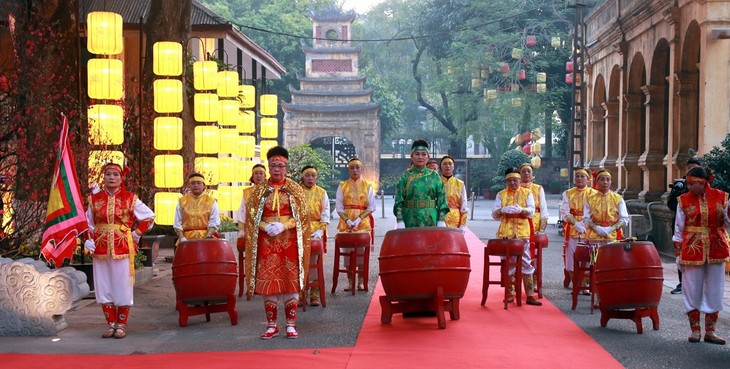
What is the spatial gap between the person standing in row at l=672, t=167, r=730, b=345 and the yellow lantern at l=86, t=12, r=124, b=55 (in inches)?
343

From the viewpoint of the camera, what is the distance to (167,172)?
16.2 metres

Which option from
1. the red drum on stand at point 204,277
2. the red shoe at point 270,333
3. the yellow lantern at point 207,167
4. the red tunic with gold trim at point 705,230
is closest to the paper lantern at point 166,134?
the yellow lantern at point 207,167

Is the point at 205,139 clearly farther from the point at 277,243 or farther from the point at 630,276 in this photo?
the point at 630,276

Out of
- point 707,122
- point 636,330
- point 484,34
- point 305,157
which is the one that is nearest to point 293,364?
point 636,330

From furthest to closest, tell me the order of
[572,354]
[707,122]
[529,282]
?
[707,122] → [529,282] → [572,354]

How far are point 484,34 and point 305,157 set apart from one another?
16655mm

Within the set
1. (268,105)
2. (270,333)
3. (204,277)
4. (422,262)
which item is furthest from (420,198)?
(268,105)

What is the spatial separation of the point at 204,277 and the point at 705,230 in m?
4.53

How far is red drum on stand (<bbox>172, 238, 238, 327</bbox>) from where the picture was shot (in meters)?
9.86

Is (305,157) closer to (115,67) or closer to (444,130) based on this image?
(115,67)

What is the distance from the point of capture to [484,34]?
153ft

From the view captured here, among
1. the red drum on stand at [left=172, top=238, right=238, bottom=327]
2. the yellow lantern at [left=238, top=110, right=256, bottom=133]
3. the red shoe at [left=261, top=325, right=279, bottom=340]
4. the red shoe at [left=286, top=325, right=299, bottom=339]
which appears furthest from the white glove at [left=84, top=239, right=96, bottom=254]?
the yellow lantern at [left=238, top=110, right=256, bottom=133]

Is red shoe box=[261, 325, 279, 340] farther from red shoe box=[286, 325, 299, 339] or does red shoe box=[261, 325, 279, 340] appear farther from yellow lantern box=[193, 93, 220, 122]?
yellow lantern box=[193, 93, 220, 122]

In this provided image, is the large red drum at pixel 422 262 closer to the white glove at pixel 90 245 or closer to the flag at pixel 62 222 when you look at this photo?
the white glove at pixel 90 245
